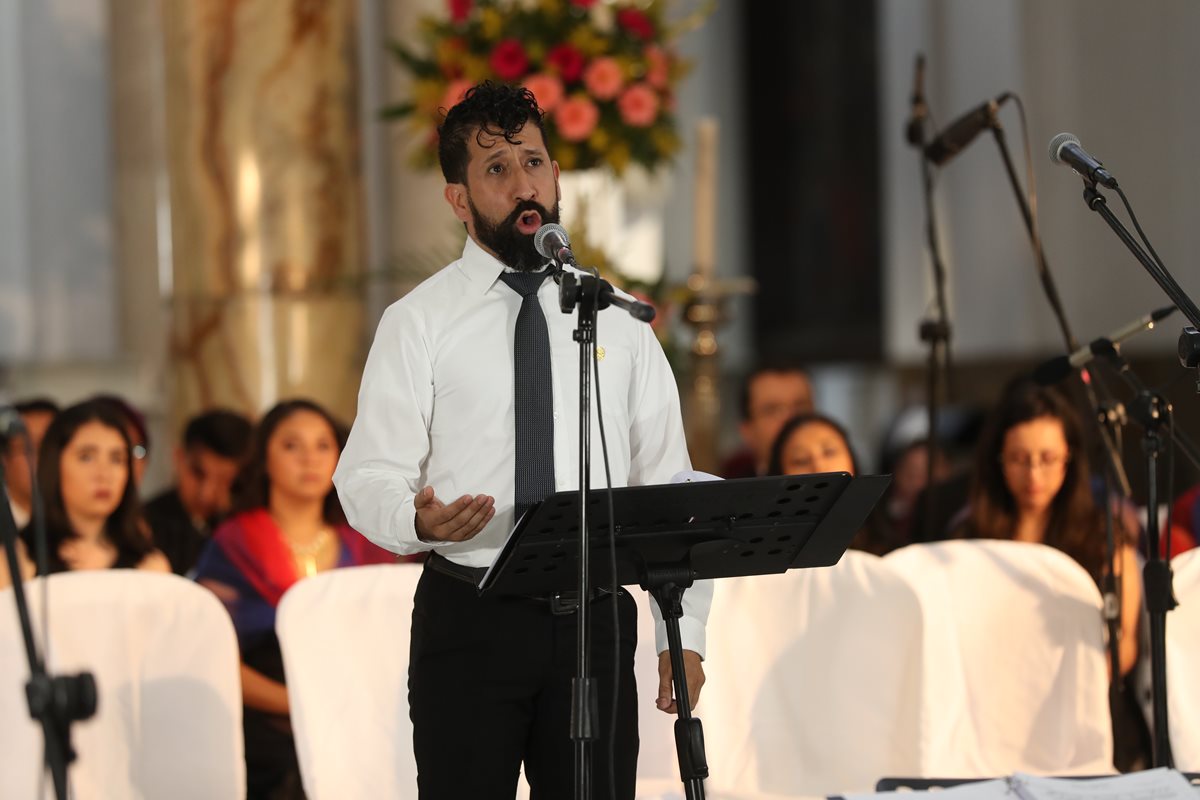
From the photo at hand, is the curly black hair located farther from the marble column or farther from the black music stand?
the marble column

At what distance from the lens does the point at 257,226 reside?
5391 millimetres

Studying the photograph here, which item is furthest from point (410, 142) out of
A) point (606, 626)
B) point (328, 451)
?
point (606, 626)

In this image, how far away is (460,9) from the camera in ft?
15.5

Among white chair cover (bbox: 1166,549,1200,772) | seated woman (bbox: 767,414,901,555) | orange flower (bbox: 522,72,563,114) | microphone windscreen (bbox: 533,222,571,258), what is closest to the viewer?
microphone windscreen (bbox: 533,222,571,258)

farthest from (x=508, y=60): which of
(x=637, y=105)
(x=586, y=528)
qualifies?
(x=586, y=528)

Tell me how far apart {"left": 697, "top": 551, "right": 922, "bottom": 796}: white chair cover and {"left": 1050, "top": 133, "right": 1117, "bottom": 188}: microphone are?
4.00ft

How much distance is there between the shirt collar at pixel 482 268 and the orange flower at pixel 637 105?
2230 millimetres

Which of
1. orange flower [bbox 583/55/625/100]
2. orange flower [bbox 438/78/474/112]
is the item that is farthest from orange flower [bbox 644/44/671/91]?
orange flower [bbox 438/78/474/112]

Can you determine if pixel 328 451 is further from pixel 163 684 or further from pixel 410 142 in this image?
pixel 410 142

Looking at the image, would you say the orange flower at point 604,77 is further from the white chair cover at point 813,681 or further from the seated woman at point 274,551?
the white chair cover at point 813,681

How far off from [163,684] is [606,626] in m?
1.25

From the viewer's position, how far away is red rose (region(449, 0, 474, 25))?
15.5ft

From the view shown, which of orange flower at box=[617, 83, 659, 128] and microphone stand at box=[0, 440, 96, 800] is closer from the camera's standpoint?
microphone stand at box=[0, 440, 96, 800]

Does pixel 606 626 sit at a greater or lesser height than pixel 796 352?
lesser
